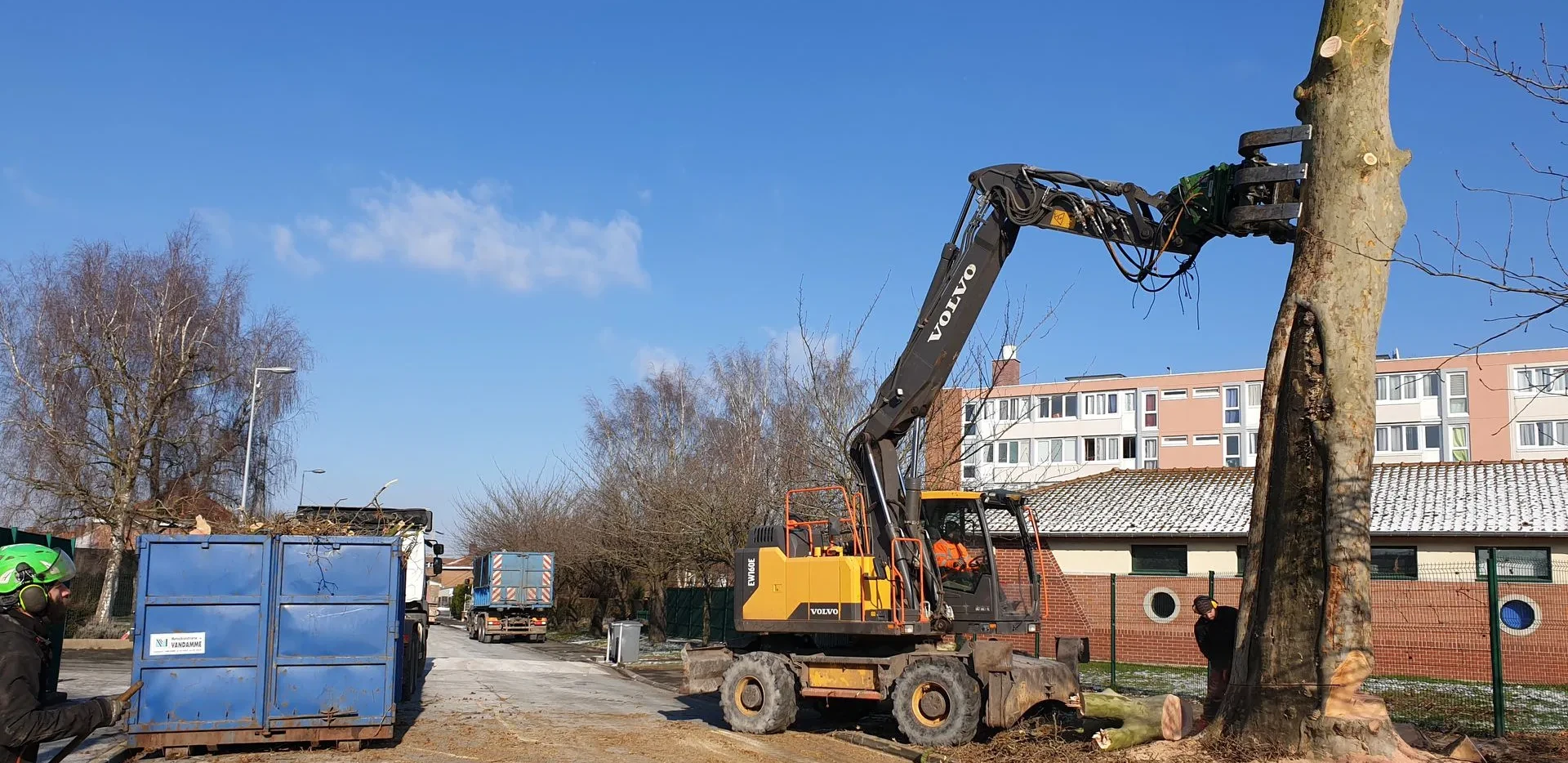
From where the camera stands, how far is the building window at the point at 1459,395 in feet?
175

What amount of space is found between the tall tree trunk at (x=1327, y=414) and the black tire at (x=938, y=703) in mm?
3842

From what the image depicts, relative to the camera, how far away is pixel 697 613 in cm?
3438

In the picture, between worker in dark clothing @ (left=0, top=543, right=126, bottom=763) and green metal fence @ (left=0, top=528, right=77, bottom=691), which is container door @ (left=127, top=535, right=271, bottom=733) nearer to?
green metal fence @ (left=0, top=528, right=77, bottom=691)

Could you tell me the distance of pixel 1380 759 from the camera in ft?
25.6

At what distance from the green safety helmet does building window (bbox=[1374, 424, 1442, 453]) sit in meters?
58.3

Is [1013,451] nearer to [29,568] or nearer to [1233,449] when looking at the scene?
[1233,449]

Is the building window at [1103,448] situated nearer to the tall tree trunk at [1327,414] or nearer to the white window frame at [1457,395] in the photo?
the white window frame at [1457,395]

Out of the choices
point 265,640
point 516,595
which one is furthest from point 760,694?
point 516,595

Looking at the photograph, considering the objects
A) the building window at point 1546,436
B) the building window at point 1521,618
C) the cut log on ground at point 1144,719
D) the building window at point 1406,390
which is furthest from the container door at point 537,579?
the building window at point 1546,436

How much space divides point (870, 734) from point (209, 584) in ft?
23.5

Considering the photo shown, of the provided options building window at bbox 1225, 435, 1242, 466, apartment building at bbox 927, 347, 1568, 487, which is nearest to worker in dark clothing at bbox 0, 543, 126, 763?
apartment building at bbox 927, 347, 1568, 487

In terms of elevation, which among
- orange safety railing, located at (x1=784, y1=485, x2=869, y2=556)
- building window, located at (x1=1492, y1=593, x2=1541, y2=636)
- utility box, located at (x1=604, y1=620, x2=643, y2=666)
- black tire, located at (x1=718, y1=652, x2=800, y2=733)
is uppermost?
orange safety railing, located at (x1=784, y1=485, x2=869, y2=556)

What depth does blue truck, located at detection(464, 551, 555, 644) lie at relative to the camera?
34.9 m

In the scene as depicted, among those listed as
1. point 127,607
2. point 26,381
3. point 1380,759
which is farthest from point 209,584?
point 127,607
